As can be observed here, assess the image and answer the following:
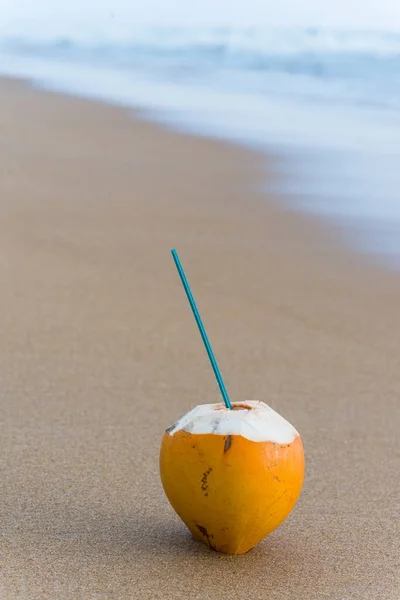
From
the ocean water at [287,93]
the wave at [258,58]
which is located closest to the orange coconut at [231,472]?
the ocean water at [287,93]

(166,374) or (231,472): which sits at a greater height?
(231,472)

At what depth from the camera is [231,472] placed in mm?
1562

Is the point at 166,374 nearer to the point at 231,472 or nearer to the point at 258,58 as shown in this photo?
the point at 231,472

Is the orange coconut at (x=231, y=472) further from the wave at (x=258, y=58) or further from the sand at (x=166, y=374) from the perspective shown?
the wave at (x=258, y=58)

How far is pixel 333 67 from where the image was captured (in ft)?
46.4

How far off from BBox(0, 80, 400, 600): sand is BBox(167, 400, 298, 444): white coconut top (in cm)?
22

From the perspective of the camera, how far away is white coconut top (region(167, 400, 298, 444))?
159 cm

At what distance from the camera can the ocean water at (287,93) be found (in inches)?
220

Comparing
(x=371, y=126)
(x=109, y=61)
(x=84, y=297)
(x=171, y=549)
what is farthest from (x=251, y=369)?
(x=109, y=61)

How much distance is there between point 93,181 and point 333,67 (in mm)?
9014

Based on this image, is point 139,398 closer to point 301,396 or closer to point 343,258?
point 301,396

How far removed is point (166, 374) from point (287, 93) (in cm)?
867

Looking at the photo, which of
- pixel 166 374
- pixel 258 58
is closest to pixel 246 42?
pixel 258 58

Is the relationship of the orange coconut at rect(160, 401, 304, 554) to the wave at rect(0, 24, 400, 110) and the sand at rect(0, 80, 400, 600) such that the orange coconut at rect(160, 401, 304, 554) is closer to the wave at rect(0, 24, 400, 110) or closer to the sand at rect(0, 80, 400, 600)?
the sand at rect(0, 80, 400, 600)
